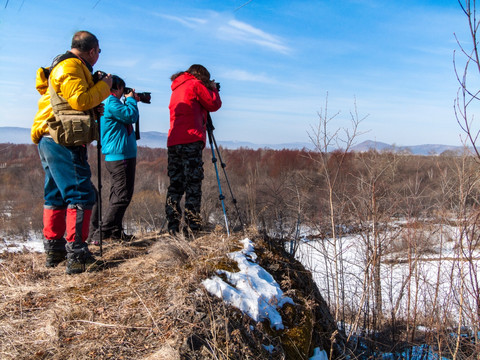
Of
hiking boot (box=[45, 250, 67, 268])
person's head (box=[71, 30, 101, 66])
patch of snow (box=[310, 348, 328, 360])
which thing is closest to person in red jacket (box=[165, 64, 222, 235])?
person's head (box=[71, 30, 101, 66])

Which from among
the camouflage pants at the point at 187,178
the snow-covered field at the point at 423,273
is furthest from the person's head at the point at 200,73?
the snow-covered field at the point at 423,273

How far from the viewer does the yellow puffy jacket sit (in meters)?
2.97

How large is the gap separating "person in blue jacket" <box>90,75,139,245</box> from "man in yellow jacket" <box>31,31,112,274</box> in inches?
26.4

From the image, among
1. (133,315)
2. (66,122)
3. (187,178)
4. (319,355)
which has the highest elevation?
(66,122)

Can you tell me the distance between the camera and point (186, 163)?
13.6 feet

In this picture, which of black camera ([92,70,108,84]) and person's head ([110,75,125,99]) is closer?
black camera ([92,70,108,84])

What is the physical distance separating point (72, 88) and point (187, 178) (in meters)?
1.65

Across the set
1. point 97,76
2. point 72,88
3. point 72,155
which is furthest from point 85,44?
point 72,155

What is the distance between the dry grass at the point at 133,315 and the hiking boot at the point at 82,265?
0.24 ft

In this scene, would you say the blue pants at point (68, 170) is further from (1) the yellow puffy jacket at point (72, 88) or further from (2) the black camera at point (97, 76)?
(2) the black camera at point (97, 76)

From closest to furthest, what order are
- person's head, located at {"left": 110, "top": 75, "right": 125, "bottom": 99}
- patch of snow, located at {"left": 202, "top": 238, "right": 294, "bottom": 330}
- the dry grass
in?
the dry grass < patch of snow, located at {"left": 202, "top": 238, "right": 294, "bottom": 330} < person's head, located at {"left": 110, "top": 75, "right": 125, "bottom": 99}

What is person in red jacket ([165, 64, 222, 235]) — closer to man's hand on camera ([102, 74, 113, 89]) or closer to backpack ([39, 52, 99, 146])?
man's hand on camera ([102, 74, 113, 89])

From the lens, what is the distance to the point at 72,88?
296cm

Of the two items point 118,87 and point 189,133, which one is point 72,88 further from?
point 189,133
